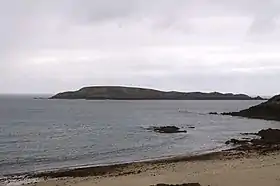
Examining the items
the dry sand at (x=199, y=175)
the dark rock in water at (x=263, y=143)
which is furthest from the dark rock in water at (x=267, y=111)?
the dry sand at (x=199, y=175)

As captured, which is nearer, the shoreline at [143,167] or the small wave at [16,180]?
the small wave at [16,180]

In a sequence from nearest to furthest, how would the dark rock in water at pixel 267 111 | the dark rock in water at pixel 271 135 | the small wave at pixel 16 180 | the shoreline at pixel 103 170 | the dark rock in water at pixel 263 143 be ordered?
the small wave at pixel 16 180 → the shoreline at pixel 103 170 → the dark rock in water at pixel 263 143 → the dark rock in water at pixel 271 135 → the dark rock in water at pixel 267 111

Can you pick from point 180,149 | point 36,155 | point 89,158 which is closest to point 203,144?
point 180,149

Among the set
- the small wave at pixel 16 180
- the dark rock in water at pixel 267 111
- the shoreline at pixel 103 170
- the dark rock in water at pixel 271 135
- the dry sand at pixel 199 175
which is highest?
the dark rock in water at pixel 267 111

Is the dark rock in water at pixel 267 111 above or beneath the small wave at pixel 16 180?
above

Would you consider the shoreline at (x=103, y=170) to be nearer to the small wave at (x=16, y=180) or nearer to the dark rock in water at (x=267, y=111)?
the small wave at (x=16, y=180)

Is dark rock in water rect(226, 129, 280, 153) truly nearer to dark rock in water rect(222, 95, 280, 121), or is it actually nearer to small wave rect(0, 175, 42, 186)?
small wave rect(0, 175, 42, 186)

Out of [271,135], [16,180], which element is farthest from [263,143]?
[16,180]

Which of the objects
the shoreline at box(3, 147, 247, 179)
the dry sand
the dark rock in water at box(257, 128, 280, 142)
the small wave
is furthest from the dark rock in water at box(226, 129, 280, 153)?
the small wave

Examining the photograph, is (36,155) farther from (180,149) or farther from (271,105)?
(271,105)

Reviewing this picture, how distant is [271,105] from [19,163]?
210 feet

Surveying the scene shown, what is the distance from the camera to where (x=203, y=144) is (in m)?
43.3

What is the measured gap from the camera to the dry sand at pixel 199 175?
20391 mm

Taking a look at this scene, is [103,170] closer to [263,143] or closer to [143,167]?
[143,167]
